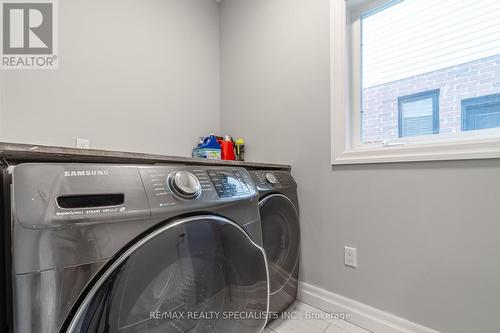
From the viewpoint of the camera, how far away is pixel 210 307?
28.6 inches

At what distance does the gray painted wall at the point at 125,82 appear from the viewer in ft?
3.51

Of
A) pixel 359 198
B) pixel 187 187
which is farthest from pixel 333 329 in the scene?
pixel 187 187

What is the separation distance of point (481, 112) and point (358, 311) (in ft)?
3.59

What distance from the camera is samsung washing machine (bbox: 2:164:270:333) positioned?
39 cm

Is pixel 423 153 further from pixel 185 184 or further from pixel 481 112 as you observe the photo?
pixel 185 184

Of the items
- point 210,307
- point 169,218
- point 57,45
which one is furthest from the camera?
point 57,45

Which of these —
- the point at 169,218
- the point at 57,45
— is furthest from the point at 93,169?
the point at 57,45

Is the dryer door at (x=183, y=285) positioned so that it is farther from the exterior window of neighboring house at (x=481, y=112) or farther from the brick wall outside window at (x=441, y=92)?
the exterior window of neighboring house at (x=481, y=112)

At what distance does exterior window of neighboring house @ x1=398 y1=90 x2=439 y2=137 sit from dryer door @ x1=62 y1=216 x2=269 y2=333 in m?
0.97

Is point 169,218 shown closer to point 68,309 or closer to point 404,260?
point 68,309

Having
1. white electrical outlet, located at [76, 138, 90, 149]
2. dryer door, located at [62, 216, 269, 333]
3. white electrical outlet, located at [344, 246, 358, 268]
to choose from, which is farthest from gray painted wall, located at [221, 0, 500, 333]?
white electrical outlet, located at [76, 138, 90, 149]

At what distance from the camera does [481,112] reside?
93 cm

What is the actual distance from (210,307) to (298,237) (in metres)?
0.75

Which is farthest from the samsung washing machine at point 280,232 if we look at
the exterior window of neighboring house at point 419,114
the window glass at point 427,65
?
the exterior window of neighboring house at point 419,114
